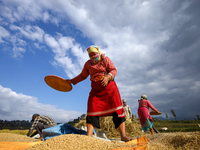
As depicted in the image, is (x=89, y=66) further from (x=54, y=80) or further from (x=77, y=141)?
(x=77, y=141)

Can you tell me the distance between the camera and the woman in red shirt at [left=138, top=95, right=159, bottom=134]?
4.97 meters

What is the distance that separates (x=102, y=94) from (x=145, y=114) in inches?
124

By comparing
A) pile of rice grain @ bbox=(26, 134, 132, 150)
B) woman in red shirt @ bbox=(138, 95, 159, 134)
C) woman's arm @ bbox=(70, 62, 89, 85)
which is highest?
woman's arm @ bbox=(70, 62, 89, 85)

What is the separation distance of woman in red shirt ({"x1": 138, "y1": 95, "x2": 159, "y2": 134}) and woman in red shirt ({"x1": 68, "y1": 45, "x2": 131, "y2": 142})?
2.88 m

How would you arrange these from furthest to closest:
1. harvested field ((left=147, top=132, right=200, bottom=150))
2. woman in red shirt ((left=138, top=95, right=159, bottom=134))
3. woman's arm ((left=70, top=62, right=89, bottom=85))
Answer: woman in red shirt ((left=138, top=95, right=159, bottom=134)) → woman's arm ((left=70, top=62, right=89, bottom=85)) → harvested field ((left=147, top=132, right=200, bottom=150))

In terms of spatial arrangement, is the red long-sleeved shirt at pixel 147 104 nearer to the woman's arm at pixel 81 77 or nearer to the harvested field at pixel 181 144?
the harvested field at pixel 181 144

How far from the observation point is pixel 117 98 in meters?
2.61

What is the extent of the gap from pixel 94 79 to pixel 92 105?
1.72 ft

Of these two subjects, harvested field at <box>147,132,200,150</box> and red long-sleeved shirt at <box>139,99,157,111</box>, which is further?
red long-sleeved shirt at <box>139,99,157,111</box>

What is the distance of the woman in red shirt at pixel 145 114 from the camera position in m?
4.97

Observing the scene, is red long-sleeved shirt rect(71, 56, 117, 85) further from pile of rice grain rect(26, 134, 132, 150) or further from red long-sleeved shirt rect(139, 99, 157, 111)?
red long-sleeved shirt rect(139, 99, 157, 111)

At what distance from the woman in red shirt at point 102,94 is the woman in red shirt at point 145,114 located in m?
2.88

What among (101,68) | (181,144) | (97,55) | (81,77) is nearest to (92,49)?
(97,55)

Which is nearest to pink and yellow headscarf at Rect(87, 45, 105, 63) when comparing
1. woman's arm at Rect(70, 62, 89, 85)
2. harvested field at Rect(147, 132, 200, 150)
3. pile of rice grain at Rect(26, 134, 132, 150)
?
woman's arm at Rect(70, 62, 89, 85)
